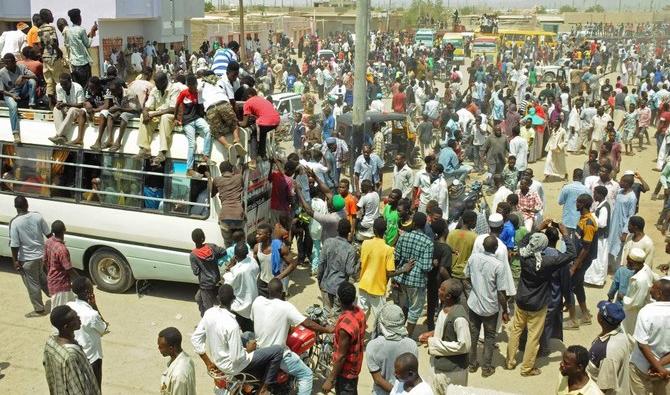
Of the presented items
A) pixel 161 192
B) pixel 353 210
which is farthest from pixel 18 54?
pixel 353 210

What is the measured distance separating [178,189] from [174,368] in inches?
155

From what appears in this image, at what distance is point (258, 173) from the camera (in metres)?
9.01

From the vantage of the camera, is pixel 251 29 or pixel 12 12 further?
pixel 251 29


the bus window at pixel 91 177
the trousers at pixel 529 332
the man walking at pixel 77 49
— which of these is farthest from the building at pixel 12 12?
the trousers at pixel 529 332

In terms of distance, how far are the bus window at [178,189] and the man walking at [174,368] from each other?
374 centimetres

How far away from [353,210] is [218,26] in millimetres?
32721

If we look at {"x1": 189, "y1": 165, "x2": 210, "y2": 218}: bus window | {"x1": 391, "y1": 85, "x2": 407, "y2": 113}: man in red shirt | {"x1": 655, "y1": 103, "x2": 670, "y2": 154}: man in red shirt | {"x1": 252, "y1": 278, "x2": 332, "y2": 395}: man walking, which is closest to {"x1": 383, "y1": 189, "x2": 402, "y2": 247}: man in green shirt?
{"x1": 189, "y1": 165, "x2": 210, "y2": 218}: bus window

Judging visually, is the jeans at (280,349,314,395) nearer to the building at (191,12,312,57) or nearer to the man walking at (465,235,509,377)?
the man walking at (465,235,509,377)

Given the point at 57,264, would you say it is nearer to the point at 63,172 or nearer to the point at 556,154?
the point at 63,172

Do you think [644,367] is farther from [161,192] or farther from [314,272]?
[161,192]

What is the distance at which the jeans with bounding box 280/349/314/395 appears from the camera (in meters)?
6.03

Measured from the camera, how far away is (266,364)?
596 centimetres

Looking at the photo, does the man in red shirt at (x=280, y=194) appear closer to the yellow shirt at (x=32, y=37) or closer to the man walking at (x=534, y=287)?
the man walking at (x=534, y=287)

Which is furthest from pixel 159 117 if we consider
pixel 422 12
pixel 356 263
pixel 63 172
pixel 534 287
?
pixel 422 12
